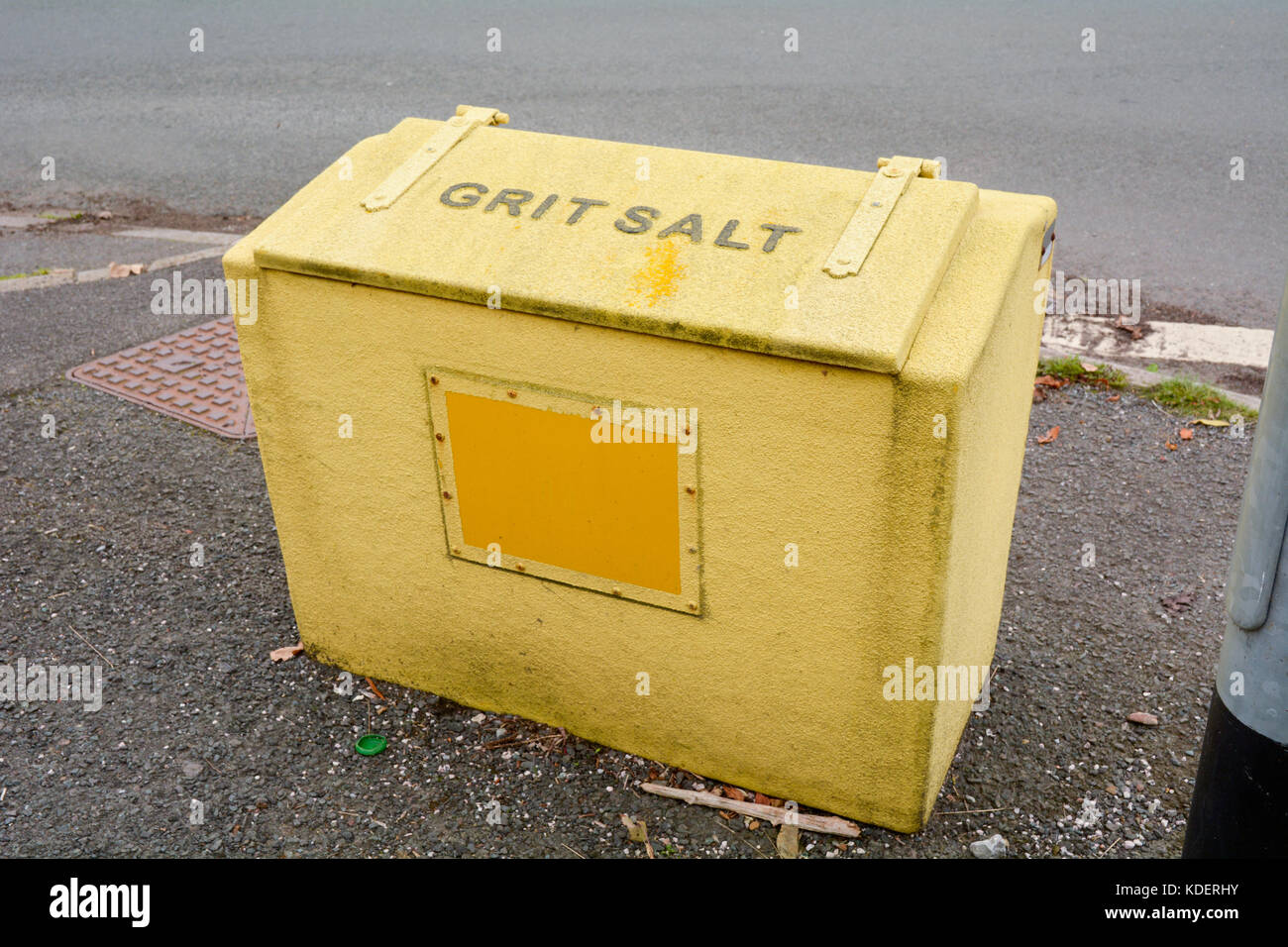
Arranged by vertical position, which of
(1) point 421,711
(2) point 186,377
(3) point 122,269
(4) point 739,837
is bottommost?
(4) point 739,837

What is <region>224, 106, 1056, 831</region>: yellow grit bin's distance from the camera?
2.54m

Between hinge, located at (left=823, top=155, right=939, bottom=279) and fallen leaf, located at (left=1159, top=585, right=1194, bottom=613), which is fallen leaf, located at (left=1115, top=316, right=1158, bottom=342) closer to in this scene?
fallen leaf, located at (left=1159, top=585, right=1194, bottom=613)

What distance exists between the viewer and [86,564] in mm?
4125

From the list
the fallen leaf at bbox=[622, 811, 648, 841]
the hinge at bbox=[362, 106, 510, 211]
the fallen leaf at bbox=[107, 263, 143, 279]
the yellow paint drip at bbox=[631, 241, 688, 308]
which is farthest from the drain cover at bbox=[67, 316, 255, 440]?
the yellow paint drip at bbox=[631, 241, 688, 308]

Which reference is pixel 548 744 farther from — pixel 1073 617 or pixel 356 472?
pixel 1073 617

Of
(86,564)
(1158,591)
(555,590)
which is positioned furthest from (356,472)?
(1158,591)

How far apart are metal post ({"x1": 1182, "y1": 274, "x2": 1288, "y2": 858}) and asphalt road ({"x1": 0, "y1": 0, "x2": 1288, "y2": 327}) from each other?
388cm

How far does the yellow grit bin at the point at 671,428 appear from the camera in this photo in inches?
99.9

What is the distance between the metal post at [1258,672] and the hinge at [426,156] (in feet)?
7.02

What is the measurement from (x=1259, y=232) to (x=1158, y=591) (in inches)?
125

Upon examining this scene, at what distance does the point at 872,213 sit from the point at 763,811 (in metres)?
1.62

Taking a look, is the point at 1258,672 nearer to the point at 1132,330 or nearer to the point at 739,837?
the point at 739,837

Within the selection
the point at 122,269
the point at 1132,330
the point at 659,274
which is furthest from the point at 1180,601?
the point at 122,269

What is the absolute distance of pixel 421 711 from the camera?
3.50 meters
